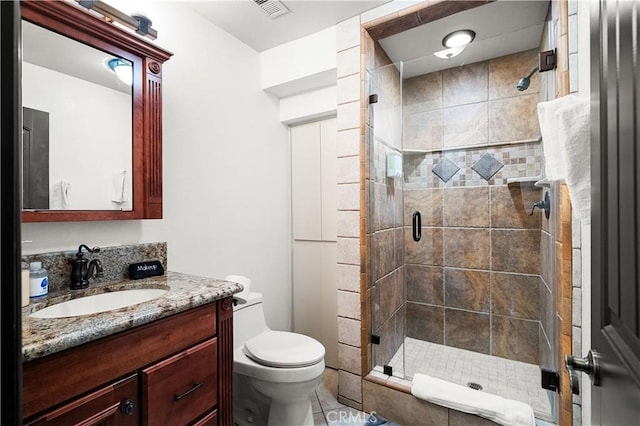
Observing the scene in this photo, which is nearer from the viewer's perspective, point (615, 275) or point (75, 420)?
point (615, 275)

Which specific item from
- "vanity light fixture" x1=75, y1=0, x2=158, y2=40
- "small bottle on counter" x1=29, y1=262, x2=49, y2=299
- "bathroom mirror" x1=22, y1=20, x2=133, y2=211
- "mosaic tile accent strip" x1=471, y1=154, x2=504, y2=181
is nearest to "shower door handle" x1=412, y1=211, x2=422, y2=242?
"mosaic tile accent strip" x1=471, y1=154, x2=504, y2=181

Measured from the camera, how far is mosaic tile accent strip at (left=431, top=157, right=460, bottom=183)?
2.31m

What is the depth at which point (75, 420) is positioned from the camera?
793mm

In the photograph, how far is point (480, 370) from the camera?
205 cm

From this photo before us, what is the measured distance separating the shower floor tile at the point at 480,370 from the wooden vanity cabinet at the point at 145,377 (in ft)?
3.92

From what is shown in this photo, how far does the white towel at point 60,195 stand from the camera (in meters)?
1.23

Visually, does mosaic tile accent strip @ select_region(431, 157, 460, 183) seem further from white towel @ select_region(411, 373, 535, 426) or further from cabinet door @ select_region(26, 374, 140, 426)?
cabinet door @ select_region(26, 374, 140, 426)

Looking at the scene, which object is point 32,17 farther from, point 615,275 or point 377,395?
point 377,395

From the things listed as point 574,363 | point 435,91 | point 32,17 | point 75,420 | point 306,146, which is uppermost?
point 435,91

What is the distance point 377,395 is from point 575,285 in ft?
3.90

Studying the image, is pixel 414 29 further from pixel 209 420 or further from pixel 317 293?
pixel 209 420

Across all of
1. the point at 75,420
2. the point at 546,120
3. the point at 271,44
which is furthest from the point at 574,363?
the point at 271,44

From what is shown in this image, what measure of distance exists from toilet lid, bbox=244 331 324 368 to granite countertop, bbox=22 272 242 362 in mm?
504

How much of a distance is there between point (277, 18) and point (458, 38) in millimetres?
1201
